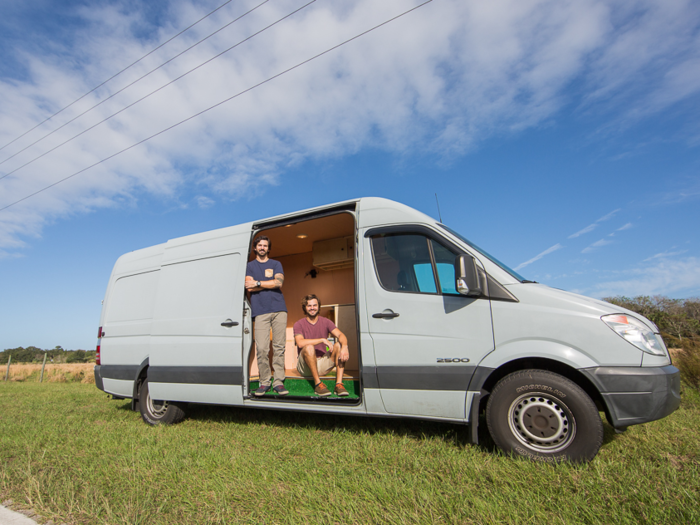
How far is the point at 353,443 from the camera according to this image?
148 inches

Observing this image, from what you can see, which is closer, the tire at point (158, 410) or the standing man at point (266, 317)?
the standing man at point (266, 317)

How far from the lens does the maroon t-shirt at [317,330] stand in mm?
5418

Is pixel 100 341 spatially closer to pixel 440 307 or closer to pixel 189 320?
pixel 189 320

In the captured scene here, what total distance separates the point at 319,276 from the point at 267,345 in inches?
134

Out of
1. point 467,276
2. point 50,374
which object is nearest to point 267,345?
point 467,276

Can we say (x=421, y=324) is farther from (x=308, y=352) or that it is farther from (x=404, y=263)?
(x=308, y=352)

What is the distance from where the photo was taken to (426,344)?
3605 millimetres

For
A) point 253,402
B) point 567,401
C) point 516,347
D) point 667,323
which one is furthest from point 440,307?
point 667,323

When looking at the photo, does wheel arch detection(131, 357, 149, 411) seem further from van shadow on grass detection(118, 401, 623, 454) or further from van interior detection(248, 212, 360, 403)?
van interior detection(248, 212, 360, 403)

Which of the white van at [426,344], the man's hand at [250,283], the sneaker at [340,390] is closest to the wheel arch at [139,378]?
the white van at [426,344]

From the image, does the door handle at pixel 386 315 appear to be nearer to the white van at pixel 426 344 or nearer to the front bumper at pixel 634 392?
the white van at pixel 426 344

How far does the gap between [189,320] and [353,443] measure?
264 cm

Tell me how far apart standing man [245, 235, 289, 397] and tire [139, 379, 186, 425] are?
1.43 m

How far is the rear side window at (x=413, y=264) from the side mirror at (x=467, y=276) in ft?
0.73
